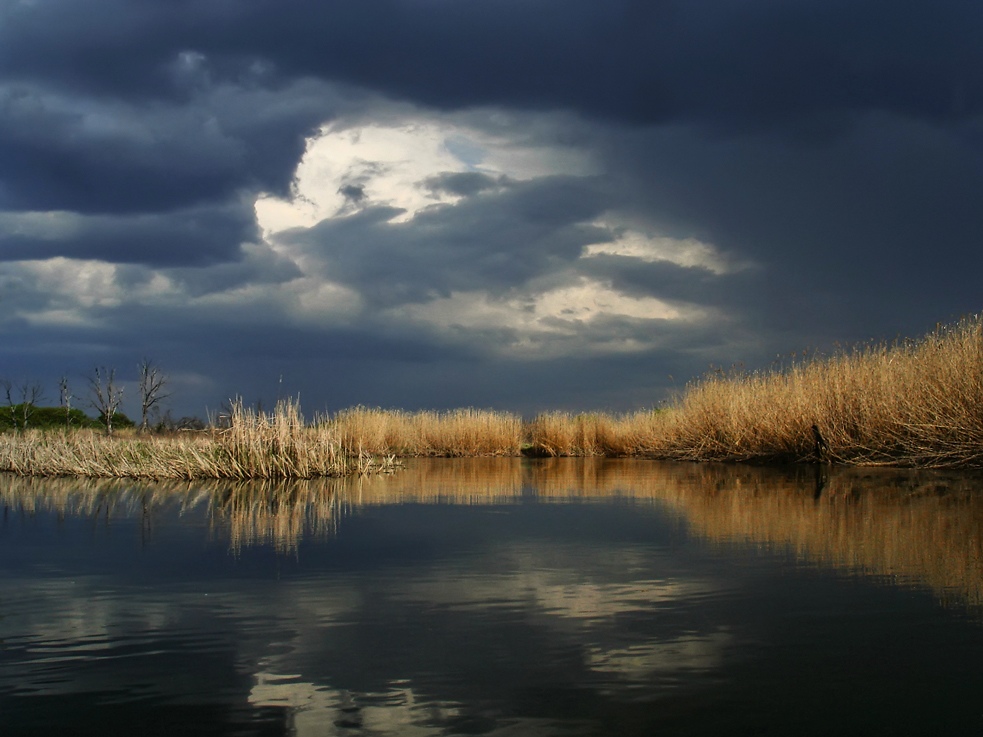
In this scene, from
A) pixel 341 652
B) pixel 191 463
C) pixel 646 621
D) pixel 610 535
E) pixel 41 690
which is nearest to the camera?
pixel 41 690

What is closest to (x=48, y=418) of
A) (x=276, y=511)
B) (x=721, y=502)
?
(x=276, y=511)

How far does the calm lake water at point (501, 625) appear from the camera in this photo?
266cm

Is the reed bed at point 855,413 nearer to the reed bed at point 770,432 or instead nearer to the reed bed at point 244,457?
the reed bed at point 770,432

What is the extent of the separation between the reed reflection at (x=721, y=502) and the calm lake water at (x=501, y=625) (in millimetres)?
57

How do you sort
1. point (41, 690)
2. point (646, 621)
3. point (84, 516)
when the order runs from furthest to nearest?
point (84, 516) < point (646, 621) < point (41, 690)

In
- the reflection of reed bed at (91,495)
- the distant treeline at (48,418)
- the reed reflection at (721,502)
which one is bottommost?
the reed reflection at (721,502)

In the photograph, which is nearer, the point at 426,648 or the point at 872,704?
the point at 872,704

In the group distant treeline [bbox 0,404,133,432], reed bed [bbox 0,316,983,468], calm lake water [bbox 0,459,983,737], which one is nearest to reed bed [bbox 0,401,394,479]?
reed bed [bbox 0,316,983,468]

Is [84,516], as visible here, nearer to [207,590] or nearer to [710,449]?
[207,590]

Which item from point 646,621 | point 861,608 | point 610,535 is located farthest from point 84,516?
point 861,608

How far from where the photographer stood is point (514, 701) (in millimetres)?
2738

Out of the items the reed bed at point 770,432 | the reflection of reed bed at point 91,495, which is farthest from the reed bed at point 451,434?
the reflection of reed bed at point 91,495

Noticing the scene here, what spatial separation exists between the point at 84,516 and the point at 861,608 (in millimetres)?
8030

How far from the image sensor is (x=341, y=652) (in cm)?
335
